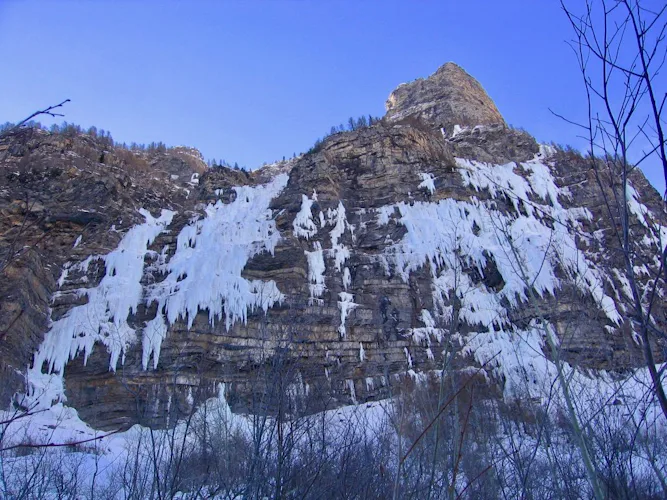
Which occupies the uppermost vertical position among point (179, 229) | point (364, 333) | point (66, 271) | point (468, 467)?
point (179, 229)

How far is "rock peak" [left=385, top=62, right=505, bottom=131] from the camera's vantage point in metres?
46.2

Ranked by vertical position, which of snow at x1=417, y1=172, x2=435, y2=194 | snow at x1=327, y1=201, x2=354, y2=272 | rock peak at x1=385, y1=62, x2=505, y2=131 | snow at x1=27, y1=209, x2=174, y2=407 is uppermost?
rock peak at x1=385, y1=62, x2=505, y2=131

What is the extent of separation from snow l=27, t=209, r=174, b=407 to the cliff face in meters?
0.07

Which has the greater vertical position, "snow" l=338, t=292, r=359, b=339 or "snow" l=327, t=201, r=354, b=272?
"snow" l=327, t=201, r=354, b=272

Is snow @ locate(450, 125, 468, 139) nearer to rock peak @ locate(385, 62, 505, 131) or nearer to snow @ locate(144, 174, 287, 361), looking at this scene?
rock peak @ locate(385, 62, 505, 131)

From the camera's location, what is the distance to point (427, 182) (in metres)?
24.2

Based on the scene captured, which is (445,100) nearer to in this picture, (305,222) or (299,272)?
(305,222)

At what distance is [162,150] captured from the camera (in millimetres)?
41469

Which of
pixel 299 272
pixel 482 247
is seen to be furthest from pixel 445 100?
pixel 299 272

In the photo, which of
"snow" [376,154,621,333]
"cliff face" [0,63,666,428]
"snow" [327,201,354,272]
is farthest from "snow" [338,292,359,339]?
"snow" [376,154,621,333]

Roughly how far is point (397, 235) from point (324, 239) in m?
3.37

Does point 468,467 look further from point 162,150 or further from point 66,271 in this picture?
point 162,150

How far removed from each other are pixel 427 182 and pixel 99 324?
1618 cm

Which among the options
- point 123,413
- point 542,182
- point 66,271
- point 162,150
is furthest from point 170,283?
point 162,150
